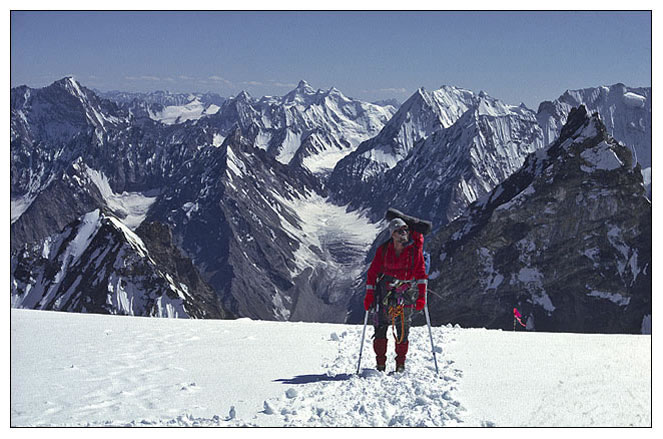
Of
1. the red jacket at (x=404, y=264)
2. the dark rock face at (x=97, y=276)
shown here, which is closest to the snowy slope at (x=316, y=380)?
the red jacket at (x=404, y=264)

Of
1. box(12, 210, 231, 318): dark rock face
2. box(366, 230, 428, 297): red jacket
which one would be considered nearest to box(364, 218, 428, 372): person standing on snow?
box(366, 230, 428, 297): red jacket

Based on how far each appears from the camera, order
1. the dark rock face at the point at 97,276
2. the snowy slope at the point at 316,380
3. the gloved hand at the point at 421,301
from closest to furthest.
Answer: the snowy slope at the point at 316,380 < the gloved hand at the point at 421,301 < the dark rock face at the point at 97,276

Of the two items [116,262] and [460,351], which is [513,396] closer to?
[460,351]

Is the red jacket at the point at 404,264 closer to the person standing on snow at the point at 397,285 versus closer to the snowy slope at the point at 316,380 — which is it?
the person standing on snow at the point at 397,285

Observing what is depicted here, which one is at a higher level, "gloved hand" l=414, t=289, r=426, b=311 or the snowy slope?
"gloved hand" l=414, t=289, r=426, b=311

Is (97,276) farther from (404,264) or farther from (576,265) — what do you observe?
(404,264)

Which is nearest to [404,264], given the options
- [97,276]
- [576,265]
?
[97,276]

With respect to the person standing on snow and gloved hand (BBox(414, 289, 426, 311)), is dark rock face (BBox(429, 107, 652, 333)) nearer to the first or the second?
the person standing on snow
